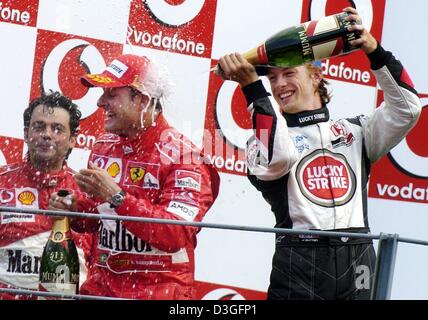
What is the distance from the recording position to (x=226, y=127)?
4.55 m

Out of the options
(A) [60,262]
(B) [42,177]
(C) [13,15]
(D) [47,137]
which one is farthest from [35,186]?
(C) [13,15]

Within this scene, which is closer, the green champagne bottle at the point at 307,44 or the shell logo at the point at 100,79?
the green champagne bottle at the point at 307,44

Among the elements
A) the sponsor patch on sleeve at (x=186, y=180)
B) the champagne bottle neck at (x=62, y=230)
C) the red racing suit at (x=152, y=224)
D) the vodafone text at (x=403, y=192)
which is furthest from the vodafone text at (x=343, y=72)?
the champagne bottle neck at (x=62, y=230)

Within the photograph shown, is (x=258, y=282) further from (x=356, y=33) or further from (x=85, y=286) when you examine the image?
(x=356, y=33)

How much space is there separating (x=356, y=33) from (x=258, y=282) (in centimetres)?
128

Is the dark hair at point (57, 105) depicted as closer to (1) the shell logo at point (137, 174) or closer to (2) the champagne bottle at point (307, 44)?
(1) the shell logo at point (137, 174)

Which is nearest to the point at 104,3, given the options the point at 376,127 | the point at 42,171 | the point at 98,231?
the point at 42,171

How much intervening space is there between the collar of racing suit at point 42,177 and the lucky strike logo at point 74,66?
0.21 meters

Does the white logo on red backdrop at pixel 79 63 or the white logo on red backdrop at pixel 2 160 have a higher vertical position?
the white logo on red backdrop at pixel 79 63

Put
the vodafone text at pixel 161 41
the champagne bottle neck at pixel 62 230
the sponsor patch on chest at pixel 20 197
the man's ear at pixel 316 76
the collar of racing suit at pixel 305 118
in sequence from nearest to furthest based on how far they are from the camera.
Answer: the collar of racing suit at pixel 305 118
the man's ear at pixel 316 76
the champagne bottle neck at pixel 62 230
the sponsor patch on chest at pixel 20 197
the vodafone text at pixel 161 41

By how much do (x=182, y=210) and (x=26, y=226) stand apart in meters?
0.69

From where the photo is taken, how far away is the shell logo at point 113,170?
3.90 metres

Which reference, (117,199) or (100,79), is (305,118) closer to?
(117,199)

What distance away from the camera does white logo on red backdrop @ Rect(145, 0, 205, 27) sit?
453cm
